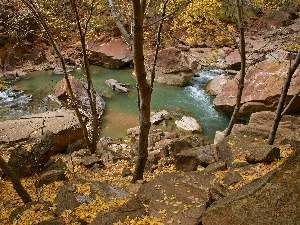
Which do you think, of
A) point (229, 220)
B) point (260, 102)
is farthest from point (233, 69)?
point (229, 220)

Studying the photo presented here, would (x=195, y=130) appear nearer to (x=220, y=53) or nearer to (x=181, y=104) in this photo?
(x=181, y=104)

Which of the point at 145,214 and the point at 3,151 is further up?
the point at 145,214

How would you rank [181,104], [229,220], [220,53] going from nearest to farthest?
1. [229,220]
2. [181,104]
3. [220,53]

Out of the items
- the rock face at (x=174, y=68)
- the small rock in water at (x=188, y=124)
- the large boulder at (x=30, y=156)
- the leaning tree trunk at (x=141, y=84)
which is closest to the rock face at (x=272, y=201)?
the leaning tree trunk at (x=141, y=84)

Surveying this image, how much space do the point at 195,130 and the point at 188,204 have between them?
356 inches

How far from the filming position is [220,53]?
22.5m

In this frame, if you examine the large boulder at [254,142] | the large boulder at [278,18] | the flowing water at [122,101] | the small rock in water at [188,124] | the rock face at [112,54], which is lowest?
the small rock in water at [188,124]

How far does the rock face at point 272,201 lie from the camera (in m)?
3.16

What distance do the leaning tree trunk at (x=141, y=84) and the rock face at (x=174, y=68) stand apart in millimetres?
12669

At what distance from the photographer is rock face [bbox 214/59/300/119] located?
13470mm

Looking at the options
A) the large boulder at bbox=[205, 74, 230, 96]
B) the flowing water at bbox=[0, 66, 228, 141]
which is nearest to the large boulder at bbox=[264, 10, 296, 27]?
the flowing water at bbox=[0, 66, 228, 141]

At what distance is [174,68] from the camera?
19719 mm

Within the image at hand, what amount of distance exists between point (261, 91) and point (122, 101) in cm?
798

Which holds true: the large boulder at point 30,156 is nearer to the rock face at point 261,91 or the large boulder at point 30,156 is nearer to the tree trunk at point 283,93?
the tree trunk at point 283,93
